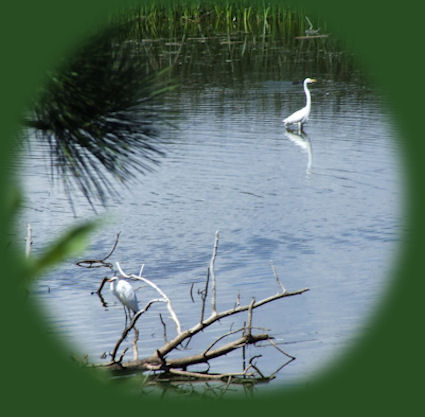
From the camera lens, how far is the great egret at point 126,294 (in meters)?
4.68

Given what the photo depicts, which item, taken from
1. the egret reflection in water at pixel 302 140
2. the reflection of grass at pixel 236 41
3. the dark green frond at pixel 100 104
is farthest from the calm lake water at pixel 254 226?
the reflection of grass at pixel 236 41

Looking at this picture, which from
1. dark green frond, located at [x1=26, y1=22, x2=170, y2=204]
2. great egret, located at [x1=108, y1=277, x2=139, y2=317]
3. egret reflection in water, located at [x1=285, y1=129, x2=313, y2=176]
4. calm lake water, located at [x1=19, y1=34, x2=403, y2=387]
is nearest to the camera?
dark green frond, located at [x1=26, y1=22, x2=170, y2=204]

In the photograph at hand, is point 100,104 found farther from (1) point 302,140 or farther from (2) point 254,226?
(1) point 302,140

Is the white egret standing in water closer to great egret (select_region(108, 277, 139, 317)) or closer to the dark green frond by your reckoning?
great egret (select_region(108, 277, 139, 317))

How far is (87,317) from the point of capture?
16.0ft

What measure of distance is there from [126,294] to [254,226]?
7.79 feet

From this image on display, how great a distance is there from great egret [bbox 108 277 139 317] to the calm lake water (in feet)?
0.35

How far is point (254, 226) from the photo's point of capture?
687 centimetres

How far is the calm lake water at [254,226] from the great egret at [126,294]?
0.11 meters

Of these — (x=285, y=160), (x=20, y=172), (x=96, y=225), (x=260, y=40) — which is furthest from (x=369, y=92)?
(x=96, y=225)

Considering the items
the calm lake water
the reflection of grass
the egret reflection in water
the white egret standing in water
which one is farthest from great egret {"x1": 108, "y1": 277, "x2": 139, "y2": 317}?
the reflection of grass

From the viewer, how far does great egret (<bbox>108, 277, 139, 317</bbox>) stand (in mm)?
4684

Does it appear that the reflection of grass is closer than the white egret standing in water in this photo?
No

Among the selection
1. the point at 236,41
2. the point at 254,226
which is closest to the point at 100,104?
the point at 254,226
